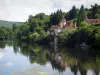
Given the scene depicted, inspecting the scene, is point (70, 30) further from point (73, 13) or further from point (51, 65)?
point (51, 65)

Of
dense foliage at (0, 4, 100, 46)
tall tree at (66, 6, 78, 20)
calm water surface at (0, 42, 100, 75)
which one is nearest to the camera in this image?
calm water surface at (0, 42, 100, 75)

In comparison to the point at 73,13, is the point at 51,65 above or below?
below

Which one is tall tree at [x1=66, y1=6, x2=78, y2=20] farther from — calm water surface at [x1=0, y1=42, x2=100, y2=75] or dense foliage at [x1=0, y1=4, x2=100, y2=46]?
calm water surface at [x1=0, y1=42, x2=100, y2=75]

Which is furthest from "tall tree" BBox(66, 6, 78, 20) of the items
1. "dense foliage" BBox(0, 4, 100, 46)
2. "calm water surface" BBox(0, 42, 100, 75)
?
"calm water surface" BBox(0, 42, 100, 75)

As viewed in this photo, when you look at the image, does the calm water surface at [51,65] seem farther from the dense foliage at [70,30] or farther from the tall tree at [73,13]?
the tall tree at [73,13]

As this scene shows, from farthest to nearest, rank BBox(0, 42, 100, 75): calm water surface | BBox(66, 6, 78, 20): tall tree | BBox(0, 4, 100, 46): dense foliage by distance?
BBox(66, 6, 78, 20): tall tree < BBox(0, 4, 100, 46): dense foliage < BBox(0, 42, 100, 75): calm water surface

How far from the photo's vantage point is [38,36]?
11269cm

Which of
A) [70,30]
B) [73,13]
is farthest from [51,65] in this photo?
[73,13]

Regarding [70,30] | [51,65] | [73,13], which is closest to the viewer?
[51,65]

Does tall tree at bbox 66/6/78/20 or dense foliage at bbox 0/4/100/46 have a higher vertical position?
tall tree at bbox 66/6/78/20

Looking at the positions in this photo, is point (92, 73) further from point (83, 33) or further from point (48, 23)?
point (48, 23)

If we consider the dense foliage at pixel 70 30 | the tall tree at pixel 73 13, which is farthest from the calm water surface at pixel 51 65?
the tall tree at pixel 73 13

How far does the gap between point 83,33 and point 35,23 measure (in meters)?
54.9

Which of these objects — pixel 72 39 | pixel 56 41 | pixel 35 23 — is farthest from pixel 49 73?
pixel 35 23
